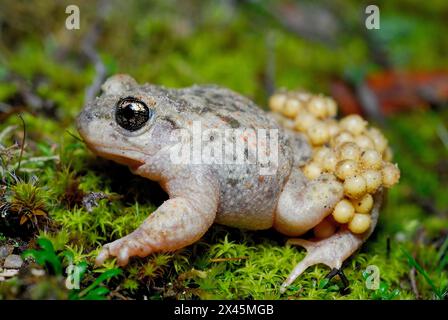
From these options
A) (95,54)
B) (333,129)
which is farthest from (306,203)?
(95,54)

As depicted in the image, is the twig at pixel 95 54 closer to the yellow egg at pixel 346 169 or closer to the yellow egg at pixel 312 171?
the yellow egg at pixel 312 171

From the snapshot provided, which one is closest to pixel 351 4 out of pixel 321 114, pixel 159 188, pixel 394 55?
pixel 394 55

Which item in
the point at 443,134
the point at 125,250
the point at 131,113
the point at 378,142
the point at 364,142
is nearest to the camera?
the point at 125,250

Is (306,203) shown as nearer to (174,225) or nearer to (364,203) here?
(364,203)

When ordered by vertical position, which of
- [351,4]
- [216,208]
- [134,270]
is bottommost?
[134,270]

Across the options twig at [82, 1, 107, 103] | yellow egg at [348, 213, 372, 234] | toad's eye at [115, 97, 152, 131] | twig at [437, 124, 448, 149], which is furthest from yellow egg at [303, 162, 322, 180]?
twig at [437, 124, 448, 149]
